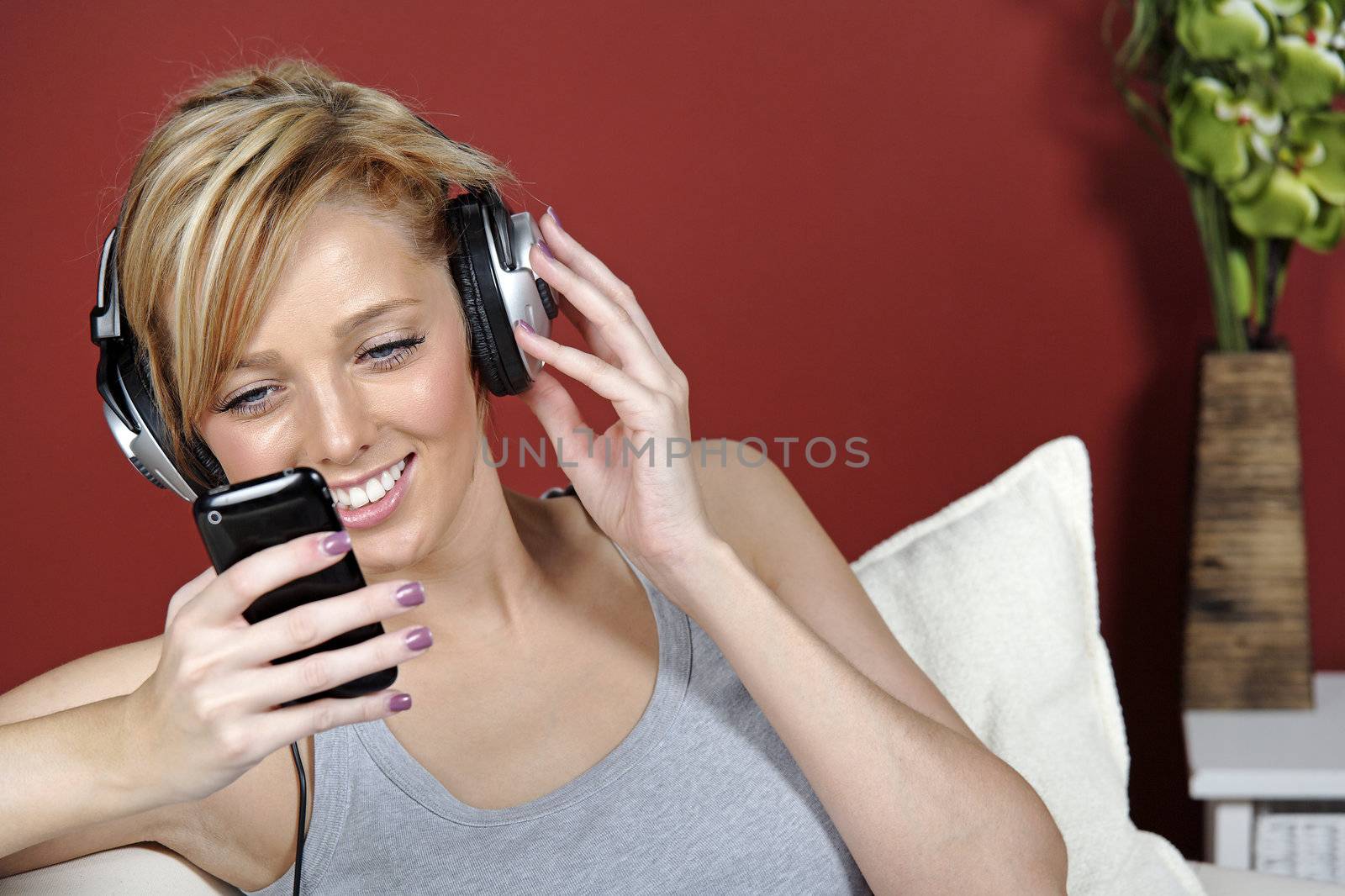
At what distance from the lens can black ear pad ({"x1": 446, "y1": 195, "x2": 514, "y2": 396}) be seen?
1155 mm

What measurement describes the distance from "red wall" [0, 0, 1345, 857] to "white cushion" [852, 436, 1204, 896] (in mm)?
542

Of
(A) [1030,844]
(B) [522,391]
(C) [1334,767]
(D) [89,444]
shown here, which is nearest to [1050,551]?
(A) [1030,844]

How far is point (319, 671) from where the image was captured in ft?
2.68

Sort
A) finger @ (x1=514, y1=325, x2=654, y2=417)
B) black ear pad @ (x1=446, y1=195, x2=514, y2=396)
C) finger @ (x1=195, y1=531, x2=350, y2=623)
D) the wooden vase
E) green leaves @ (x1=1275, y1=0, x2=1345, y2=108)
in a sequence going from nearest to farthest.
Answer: finger @ (x1=195, y1=531, x2=350, y2=623)
finger @ (x1=514, y1=325, x2=654, y2=417)
black ear pad @ (x1=446, y1=195, x2=514, y2=396)
green leaves @ (x1=1275, y1=0, x2=1345, y2=108)
the wooden vase

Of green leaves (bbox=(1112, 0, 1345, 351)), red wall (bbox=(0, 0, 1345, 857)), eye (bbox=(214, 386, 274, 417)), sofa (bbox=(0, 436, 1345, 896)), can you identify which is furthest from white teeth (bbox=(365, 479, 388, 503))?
green leaves (bbox=(1112, 0, 1345, 351))

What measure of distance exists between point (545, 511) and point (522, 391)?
0.26 metres

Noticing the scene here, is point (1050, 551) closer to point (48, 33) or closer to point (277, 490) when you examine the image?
point (277, 490)

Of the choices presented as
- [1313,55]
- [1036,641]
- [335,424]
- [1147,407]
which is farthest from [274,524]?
[1147,407]

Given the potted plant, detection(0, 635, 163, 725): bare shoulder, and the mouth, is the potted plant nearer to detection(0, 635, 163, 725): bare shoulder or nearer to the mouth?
the mouth

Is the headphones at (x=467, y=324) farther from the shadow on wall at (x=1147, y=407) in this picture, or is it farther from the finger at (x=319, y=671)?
the shadow on wall at (x=1147, y=407)

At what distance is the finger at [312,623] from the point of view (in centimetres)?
81

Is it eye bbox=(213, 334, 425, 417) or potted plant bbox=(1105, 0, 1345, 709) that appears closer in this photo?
eye bbox=(213, 334, 425, 417)

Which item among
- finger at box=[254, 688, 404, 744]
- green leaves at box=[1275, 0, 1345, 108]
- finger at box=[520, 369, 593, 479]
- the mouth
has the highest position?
green leaves at box=[1275, 0, 1345, 108]

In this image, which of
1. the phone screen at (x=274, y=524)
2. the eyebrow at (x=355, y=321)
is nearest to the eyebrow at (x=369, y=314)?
the eyebrow at (x=355, y=321)
